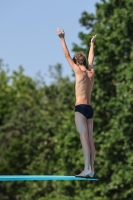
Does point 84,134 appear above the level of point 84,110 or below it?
below

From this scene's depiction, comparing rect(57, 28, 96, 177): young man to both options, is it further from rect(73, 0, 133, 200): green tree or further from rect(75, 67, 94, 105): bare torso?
rect(73, 0, 133, 200): green tree

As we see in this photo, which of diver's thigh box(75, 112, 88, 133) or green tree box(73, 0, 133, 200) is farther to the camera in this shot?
green tree box(73, 0, 133, 200)

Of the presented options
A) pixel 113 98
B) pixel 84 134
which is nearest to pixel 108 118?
pixel 113 98

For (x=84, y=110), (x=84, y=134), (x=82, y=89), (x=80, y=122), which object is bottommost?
(x=84, y=134)

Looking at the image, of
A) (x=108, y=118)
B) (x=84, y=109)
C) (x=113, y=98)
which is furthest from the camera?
(x=108, y=118)

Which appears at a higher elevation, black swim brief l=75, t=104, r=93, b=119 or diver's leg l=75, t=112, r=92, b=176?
black swim brief l=75, t=104, r=93, b=119

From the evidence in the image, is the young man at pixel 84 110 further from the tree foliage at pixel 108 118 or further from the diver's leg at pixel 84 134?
the tree foliage at pixel 108 118

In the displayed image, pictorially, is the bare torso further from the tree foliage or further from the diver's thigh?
the tree foliage

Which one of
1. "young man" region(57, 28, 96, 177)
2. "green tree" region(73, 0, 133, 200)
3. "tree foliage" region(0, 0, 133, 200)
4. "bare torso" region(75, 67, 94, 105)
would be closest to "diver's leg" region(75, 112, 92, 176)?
"young man" region(57, 28, 96, 177)

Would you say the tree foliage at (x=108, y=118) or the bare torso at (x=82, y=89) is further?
the tree foliage at (x=108, y=118)

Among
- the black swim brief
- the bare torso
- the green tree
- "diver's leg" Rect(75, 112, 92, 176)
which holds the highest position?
the green tree

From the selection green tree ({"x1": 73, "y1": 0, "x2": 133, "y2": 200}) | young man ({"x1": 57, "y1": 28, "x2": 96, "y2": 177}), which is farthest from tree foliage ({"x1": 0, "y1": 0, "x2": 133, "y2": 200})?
young man ({"x1": 57, "y1": 28, "x2": 96, "y2": 177})

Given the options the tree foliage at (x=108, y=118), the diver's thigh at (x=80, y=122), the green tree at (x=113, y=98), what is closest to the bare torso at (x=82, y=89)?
the diver's thigh at (x=80, y=122)

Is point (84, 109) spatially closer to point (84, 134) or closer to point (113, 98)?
point (84, 134)
